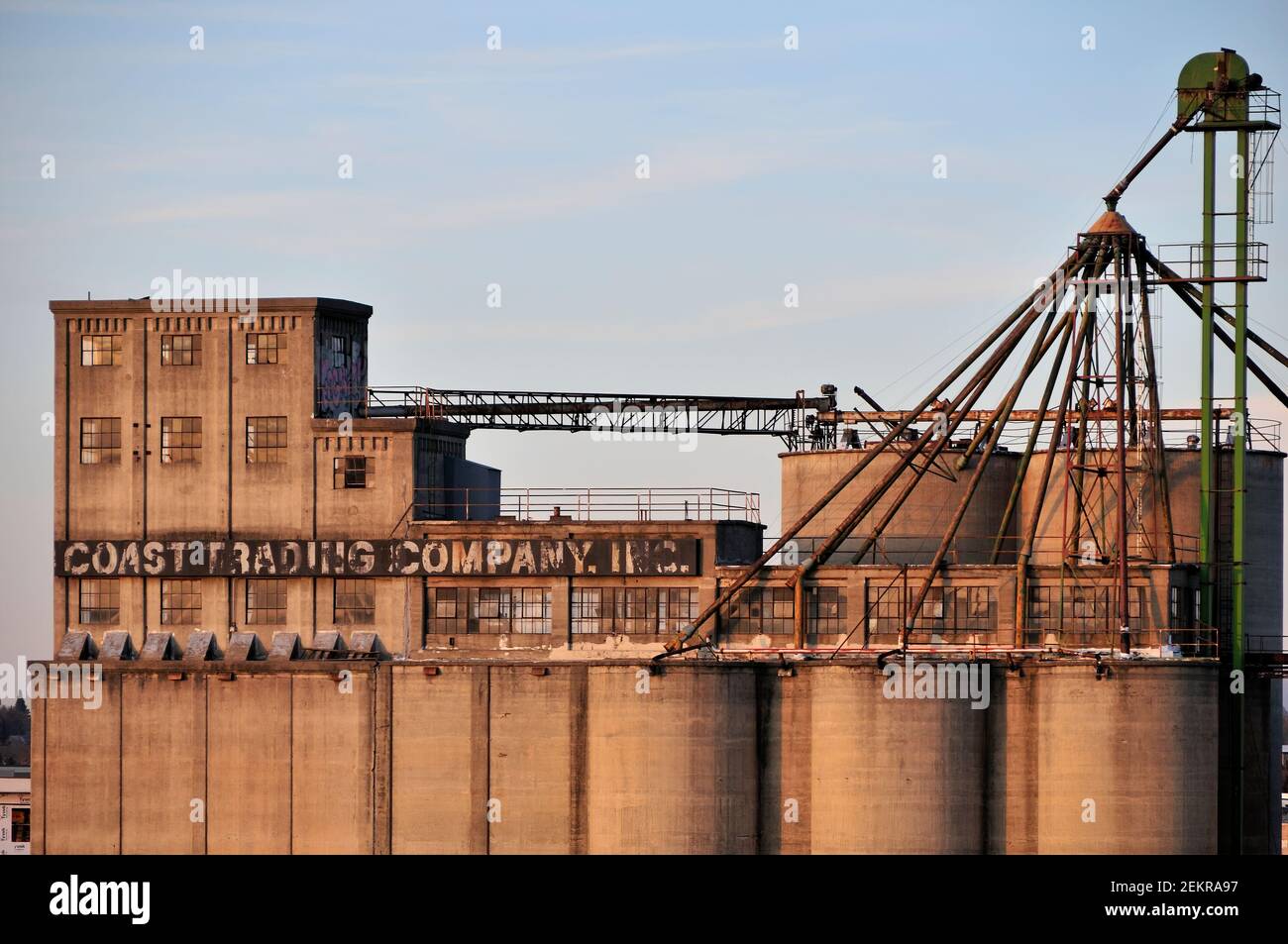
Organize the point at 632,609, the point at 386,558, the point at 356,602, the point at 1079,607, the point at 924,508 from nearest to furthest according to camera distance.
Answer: the point at 1079,607 < the point at 632,609 < the point at 386,558 < the point at 356,602 < the point at 924,508

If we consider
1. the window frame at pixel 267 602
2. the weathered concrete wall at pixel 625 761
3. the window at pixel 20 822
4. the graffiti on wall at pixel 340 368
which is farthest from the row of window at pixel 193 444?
the window at pixel 20 822

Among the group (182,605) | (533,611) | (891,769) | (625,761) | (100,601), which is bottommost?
(891,769)

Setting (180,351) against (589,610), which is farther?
(180,351)

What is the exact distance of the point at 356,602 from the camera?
81062 millimetres

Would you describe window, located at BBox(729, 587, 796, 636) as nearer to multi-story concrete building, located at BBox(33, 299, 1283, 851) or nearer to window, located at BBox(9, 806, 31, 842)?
multi-story concrete building, located at BBox(33, 299, 1283, 851)

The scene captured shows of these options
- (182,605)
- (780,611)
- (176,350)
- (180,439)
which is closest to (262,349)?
(176,350)

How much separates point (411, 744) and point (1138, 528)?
81.1ft

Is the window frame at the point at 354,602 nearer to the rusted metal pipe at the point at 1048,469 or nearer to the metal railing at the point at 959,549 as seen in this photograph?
the metal railing at the point at 959,549

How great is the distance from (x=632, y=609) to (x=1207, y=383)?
65.8 feet

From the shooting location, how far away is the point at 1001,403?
80000mm

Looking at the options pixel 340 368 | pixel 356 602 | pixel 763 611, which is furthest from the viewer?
pixel 340 368

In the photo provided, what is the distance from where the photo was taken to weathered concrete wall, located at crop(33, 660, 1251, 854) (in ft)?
241

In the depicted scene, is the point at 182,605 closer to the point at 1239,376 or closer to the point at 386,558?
the point at 386,558

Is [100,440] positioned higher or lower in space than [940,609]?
higher
